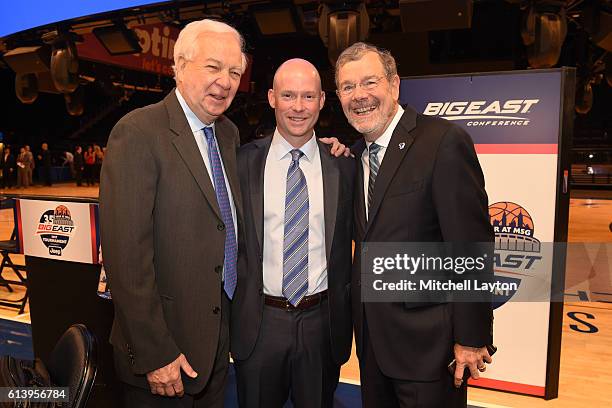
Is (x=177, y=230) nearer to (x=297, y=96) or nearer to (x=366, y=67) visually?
(x=297, y=96)

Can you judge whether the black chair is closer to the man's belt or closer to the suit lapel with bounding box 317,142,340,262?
the man's belt

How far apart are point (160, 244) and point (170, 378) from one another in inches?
18.2

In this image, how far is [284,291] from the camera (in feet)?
6.36

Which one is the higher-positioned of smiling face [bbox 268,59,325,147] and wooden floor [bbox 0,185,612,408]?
smiling face [bbox 268,59,325,147]

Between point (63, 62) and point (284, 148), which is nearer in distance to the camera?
point (284, 148)

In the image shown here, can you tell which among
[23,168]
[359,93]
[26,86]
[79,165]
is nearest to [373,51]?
[359,93]

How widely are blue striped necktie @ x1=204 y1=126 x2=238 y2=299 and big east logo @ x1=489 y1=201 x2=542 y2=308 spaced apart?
197 cm

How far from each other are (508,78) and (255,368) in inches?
90.4

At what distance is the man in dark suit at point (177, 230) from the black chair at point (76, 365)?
0.19 meters

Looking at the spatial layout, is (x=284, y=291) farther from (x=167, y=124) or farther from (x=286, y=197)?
(x=167, y=124)

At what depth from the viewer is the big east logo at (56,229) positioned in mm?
2936

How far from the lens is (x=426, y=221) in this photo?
67.8 inches

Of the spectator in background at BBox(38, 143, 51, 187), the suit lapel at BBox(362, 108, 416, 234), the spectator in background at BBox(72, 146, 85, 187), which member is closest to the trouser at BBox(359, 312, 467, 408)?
the suit lapel at BBox(362, 108, 416, 234)

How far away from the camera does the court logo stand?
292 centimetres
